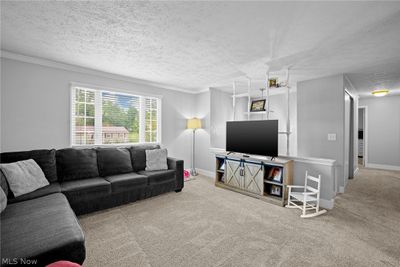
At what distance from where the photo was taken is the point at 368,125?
617 centimetres

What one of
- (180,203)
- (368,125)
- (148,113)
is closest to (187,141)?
(148,113)

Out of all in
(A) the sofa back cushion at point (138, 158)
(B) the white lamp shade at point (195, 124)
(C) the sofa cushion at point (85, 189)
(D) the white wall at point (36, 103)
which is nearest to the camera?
(C) the sofa cushion at point (85, 189)

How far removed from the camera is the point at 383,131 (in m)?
5.88

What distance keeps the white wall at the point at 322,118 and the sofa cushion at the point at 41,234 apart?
14.2ft

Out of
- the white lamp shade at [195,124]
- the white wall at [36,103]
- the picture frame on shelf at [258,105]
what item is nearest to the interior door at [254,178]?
the picture frame on shelf at [258,105]

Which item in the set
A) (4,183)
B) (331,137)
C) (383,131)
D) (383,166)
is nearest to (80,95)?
(4,183)

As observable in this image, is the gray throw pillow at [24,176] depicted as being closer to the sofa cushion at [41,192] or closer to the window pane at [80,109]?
the sofa cushion at [41,192]

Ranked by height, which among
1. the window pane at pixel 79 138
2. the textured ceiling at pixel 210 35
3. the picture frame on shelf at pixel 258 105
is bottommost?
the window pane at pixel 79 138

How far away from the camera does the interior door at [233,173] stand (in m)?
3.78

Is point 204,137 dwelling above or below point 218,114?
below

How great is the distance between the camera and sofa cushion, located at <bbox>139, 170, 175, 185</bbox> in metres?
3.31

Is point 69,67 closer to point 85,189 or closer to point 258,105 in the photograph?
point 85,189

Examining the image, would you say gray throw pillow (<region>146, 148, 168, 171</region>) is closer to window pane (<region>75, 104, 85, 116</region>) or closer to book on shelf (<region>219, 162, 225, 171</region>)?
book on shelf (<region>219, 162, 225, 171</region>)

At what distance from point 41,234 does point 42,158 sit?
1.77 meters
